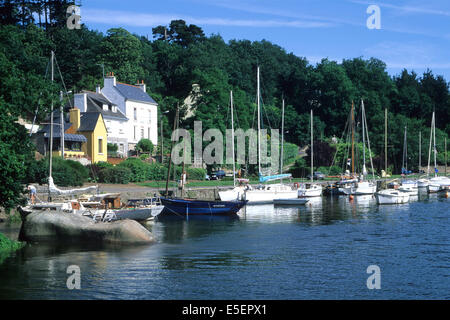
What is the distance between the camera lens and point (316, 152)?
9269 centimetres

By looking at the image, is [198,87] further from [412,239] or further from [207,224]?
[412,239]

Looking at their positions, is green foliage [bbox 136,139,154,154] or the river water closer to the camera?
the river water

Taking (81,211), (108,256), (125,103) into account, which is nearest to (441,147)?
(125,103)

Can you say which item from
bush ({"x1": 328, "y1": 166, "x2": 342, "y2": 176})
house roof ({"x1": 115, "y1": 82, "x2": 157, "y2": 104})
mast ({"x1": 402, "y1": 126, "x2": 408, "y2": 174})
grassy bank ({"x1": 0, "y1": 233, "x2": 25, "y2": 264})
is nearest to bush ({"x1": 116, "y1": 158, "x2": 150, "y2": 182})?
house roof ({"x1": 115, "y1": 82, "x2": 157, "y2": 104})

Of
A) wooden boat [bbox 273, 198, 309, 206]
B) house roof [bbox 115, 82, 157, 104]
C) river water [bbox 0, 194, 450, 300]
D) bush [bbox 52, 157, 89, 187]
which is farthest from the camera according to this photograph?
house roof [bbox 115, 82, 157, 104]

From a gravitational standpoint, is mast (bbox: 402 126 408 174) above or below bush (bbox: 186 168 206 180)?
above

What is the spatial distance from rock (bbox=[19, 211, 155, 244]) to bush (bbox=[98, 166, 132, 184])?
2744 cm

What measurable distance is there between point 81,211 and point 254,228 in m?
11.8

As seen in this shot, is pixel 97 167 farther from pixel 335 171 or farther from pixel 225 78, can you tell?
pixel 335 171

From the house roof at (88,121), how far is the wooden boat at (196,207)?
23.1 meters

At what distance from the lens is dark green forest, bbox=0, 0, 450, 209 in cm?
8256

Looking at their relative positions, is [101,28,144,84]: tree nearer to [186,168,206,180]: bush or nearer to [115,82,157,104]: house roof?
[115,82,157,104]: house roof

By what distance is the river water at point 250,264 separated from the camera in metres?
20.1

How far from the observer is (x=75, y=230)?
29.5m
